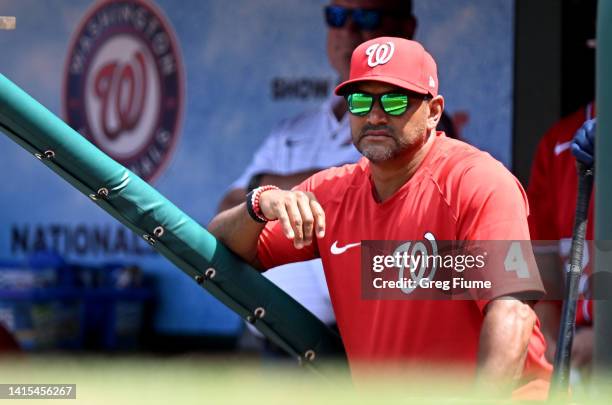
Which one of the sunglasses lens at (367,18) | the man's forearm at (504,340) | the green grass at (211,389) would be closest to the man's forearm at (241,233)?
the man's forearm at (504,340)

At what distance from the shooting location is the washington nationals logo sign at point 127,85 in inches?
214

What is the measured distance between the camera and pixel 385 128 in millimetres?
2596

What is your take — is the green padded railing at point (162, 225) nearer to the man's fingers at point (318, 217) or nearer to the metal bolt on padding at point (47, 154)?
the metal bolt on padding at point (47, 154)

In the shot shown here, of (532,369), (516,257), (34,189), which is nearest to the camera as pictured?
(516,257)

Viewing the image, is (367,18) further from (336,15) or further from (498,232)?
(498,232)

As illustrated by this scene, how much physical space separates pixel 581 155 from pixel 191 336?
3.27m

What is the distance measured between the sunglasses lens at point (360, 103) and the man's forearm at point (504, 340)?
1.82ft

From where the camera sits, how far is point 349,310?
2693mm

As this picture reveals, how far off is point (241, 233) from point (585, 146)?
0.88 meters

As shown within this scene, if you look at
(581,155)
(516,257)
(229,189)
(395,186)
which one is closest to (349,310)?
(395,186)

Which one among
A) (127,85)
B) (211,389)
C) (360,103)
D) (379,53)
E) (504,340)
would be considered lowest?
(211,389)

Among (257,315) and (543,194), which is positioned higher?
(543,194)

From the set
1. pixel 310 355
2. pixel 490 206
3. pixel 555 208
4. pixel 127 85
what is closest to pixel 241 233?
pixel 310 355

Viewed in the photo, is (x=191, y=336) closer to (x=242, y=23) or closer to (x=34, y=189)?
(x=34, y=189)
